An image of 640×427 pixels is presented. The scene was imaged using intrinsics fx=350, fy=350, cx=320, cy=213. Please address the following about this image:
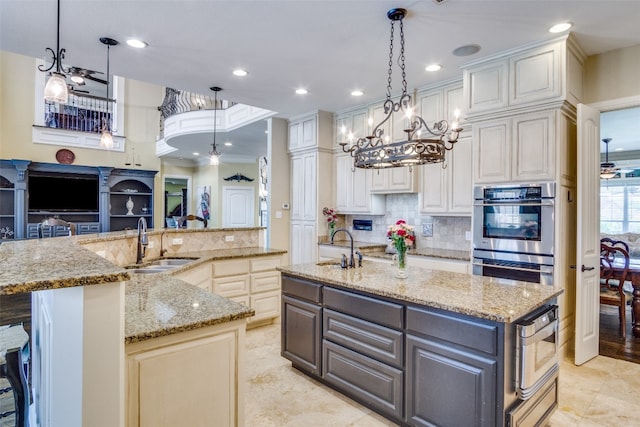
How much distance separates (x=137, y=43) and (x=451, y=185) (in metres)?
3.55

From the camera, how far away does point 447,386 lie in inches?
77.4

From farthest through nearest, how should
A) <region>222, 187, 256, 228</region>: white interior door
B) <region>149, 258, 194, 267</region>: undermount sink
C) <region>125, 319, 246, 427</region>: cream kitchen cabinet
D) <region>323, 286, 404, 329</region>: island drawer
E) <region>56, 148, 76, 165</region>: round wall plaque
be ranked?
<region>222, 187, 256, 228</region>: white interior door
<region>56, 148, 76, 165</region>: round wall plaque
<region>149, 258, 194, 267</region>: undermount sink
<region>323, 286, 404, 329</region>: island drawer
<region>125, 319, 246, 427</region>: cream kitchen cabinet

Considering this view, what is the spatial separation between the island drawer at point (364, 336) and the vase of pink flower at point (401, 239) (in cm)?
48

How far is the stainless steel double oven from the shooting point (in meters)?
3.15

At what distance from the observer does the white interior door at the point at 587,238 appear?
3.15 meters

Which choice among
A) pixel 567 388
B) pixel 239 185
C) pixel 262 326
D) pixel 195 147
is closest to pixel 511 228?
pixel 567 388

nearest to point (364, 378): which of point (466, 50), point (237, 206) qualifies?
point (466, 50)

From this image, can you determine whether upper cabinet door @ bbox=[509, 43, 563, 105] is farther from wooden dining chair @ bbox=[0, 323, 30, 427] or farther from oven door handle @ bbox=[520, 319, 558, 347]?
wooden dining chair @ bbox=[0, 323, 30, 427]

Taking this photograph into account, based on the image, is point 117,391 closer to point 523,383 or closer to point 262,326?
point 523,383

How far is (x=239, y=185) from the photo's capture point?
10.5 meters

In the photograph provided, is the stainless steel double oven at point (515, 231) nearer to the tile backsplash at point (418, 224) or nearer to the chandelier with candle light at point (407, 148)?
the tile backsplash at point (418, 224)

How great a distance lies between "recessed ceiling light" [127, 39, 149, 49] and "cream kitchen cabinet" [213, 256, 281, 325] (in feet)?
7.24

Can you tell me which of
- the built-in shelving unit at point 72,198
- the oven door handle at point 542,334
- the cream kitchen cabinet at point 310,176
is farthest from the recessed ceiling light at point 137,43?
the built-in shelving unit at point 72,198

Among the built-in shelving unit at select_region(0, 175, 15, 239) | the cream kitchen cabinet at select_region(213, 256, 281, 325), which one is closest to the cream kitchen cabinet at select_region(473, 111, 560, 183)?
the cream kitchen cabinet at select_region(213, 256, 281, 325)
